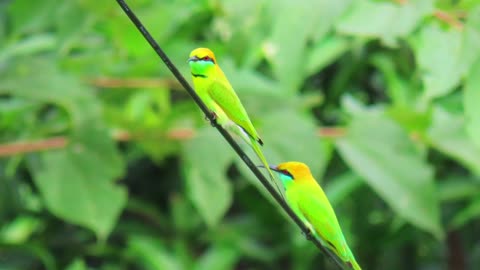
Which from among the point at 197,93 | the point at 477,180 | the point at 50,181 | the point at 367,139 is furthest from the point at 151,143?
the point at 197,93

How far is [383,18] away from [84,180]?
33 cm

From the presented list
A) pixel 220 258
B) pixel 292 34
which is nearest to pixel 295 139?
pixel 292 34

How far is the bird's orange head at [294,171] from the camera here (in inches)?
4.8

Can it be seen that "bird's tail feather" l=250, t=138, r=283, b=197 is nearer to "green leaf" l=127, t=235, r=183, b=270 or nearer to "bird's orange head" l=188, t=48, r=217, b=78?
"bird's orange head" l=188, t=48, r=217, b=78

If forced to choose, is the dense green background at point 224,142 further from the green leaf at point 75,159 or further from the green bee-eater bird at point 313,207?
the green bee-eater bird at point 313,207

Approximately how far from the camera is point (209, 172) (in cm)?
69

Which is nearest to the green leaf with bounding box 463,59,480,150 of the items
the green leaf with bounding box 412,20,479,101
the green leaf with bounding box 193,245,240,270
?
the green leaf with bounding box 412,20,479,101

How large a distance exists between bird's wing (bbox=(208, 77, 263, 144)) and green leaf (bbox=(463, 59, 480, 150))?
21 cm

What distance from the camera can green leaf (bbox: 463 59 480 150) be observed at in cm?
32

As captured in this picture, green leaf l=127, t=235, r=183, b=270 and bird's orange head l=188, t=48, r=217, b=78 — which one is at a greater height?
bird's orange head l=188, t=48, r=217, b=78

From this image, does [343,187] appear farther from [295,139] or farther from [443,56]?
[443,56]

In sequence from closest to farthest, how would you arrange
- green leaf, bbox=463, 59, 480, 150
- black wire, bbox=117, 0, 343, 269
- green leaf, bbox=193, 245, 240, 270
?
black wire, bbox=117, 0, 343, 269
green leaf, bbox=463, 59, 480, 150
green leaf, bbox=193, 245, 240, 270

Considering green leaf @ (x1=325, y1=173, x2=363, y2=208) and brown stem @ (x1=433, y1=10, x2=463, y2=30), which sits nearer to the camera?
brown stem @ (x1=433, y1=10, x2=463, y2=30)

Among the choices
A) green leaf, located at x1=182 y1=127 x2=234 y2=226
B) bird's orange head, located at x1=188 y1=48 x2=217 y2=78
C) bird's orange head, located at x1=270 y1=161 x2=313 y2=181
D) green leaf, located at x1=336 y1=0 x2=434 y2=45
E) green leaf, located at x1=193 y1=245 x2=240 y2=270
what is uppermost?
bird's orange head, located at x1=188 y1=48 x2=217 y2=78
